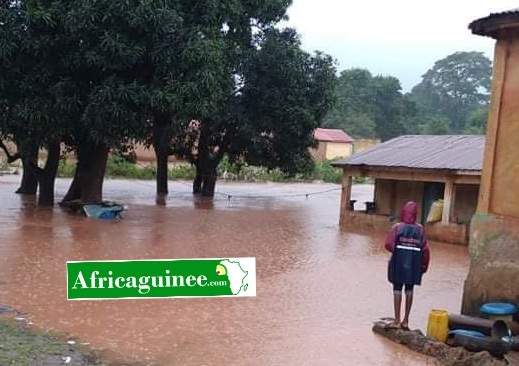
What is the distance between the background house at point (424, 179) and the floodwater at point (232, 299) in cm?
114

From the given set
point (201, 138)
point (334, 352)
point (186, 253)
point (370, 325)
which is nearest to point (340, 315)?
point (370, 325)

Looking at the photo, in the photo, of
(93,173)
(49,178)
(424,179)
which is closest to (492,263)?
(424,179)

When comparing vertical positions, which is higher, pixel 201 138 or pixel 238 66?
pixel 238 66

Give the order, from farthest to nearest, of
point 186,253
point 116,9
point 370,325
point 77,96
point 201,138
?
point 201,138, point 77,96, point 116,9, point 186,253, point 370,325

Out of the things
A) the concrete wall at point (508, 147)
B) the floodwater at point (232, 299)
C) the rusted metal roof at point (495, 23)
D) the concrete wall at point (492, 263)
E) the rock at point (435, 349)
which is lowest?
the floodwater at point (232, 299)

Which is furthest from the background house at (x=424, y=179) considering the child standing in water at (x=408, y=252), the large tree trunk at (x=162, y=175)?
the large tree trunk at (x=162, y=175)

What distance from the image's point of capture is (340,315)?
8680 millimetres

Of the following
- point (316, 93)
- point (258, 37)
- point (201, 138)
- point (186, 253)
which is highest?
point (258, 37)

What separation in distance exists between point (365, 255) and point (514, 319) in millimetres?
7258

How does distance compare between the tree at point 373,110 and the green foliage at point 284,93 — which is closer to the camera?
the green foliage at point 284,93

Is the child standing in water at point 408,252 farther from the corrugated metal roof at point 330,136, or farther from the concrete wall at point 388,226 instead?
the corrugated metal roof at point 330,136

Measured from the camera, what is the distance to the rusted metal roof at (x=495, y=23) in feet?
25.4

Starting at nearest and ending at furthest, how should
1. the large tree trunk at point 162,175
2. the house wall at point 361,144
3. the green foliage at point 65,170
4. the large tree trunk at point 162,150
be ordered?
the large tree trunk at point 162,150, the large tree trunk at point 162,175, the green foliage at point 65,170, the house wall at point 361,144

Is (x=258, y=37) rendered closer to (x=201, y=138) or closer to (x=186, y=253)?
(x=201, y=138)
